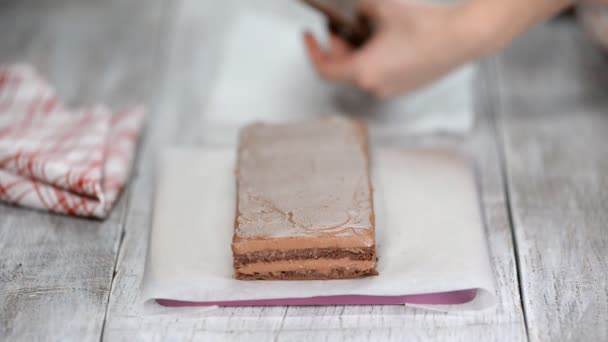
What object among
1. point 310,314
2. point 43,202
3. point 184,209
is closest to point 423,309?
point 310,314

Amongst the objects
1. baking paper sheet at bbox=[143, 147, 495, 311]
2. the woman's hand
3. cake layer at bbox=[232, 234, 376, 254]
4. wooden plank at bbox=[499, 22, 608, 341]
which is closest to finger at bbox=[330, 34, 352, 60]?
the woman's hand

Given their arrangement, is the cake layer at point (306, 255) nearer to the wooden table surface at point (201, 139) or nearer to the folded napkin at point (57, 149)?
the wooden table surface at point (201, 139)

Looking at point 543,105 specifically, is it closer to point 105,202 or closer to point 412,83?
point 412,83

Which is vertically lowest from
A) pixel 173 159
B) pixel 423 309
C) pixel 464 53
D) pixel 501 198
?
pixel 423 309

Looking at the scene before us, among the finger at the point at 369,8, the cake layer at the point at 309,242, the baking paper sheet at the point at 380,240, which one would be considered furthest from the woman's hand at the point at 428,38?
the cake layer at the point at 309,242

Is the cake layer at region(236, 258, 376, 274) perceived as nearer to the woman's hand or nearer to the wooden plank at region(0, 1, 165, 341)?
the wooden plank at region(0, 1, 165, 341)

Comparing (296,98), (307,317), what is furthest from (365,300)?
(296,98)

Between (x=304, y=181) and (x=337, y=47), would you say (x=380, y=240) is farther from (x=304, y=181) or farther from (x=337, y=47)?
(x=337, y=47)
